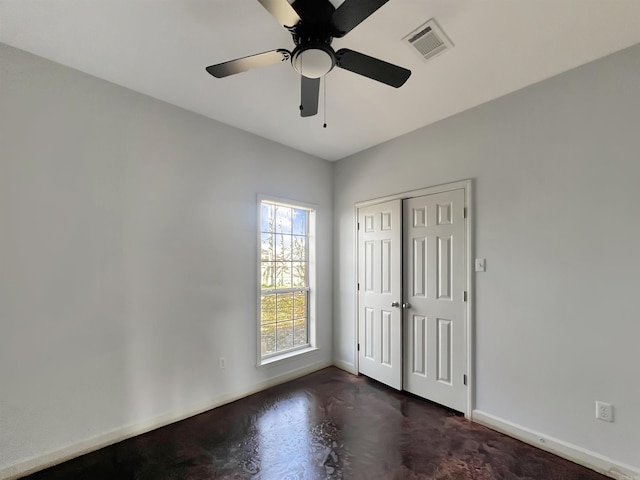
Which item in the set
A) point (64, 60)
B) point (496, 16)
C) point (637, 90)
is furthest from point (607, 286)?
point (64, 60)

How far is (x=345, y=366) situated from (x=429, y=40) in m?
3.61

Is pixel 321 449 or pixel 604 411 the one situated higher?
pixel 604 411

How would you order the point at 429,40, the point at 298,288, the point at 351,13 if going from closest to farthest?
the point at 351,13
the point at 429,40
the point at 298,288

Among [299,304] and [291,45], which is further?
[299,304]

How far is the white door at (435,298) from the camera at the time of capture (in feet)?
8.89

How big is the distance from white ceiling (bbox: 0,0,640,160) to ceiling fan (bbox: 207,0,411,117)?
1.14 ft

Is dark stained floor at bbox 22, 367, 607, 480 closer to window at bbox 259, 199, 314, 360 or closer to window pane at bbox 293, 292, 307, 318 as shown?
window at bbox 259, 199, 314, 360

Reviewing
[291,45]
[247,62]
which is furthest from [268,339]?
[291,45]

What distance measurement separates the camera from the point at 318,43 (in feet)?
4.74

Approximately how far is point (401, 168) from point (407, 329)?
184 centimetres

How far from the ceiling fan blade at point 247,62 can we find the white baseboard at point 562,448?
3.22 meters

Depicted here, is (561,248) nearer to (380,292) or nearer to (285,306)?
(380,292)

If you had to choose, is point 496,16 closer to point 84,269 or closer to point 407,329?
point 407,329

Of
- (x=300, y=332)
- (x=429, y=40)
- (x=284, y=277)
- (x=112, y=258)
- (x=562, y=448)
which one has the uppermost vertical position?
(x=429, y=40)
